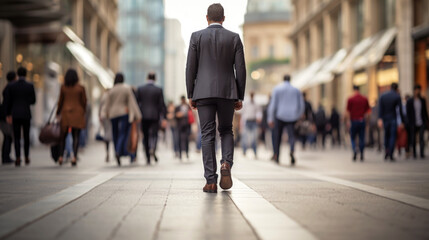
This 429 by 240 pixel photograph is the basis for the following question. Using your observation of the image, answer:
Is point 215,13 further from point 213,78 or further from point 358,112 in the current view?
point 358,112

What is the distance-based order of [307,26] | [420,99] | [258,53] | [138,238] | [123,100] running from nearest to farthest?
[138,238], [123,100], [420,99], [307,26], [258,53]

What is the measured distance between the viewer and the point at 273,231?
4199 millimetres

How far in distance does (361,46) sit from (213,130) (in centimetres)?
2378

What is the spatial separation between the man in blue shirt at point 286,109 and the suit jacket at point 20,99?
15.9 feet

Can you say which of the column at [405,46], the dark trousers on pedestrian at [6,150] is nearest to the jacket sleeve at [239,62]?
the dark trousers on pedestrian at [6,150]

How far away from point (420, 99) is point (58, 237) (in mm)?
13784

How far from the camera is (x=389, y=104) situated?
15195 millimetres

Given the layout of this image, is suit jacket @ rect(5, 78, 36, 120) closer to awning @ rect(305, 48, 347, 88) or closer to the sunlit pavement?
the sunlit pavement

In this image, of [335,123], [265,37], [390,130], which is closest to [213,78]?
[390,130]

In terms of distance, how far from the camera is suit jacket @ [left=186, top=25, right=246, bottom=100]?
7.02 metres

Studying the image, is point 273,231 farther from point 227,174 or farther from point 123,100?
point 123,100

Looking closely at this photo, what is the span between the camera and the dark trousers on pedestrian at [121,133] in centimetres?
1264

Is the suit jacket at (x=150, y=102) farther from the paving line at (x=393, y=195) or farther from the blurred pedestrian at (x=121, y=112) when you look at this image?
the paving line at (x=393, y=195)

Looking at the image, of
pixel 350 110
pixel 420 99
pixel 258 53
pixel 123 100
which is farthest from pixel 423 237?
pixel 258 53
